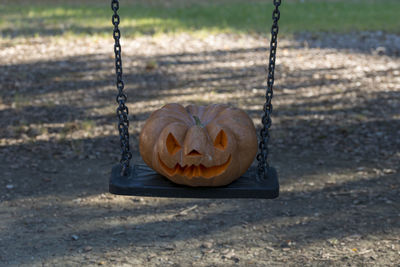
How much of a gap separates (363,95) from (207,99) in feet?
8.11

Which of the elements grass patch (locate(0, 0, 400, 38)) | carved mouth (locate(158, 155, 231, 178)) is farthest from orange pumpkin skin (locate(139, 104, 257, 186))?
grass patch (locate(0, 0, 400, 38))

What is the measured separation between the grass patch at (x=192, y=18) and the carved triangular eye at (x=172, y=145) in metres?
8.78

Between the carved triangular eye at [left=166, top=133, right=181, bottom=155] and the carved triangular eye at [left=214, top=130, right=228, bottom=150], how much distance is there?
237 mm

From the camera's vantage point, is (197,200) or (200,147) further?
(197,200)

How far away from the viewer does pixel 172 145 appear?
3.15 m

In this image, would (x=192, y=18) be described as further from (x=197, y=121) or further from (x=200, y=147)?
(x=200, y=147)

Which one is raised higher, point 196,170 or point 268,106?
point 268,106

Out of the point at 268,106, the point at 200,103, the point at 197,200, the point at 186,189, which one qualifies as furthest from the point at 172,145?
the point at 200,103

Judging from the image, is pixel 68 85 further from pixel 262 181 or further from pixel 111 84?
pixel 262 181

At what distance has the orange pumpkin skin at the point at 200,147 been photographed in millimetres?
3076

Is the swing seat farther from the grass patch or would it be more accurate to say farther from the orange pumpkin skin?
the grass patch

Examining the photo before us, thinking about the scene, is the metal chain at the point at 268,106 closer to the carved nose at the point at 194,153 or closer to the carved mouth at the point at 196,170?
the carved mouth at the point at 196,170

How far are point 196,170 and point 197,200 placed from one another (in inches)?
66.8

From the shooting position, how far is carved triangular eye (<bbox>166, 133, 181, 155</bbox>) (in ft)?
10.3
